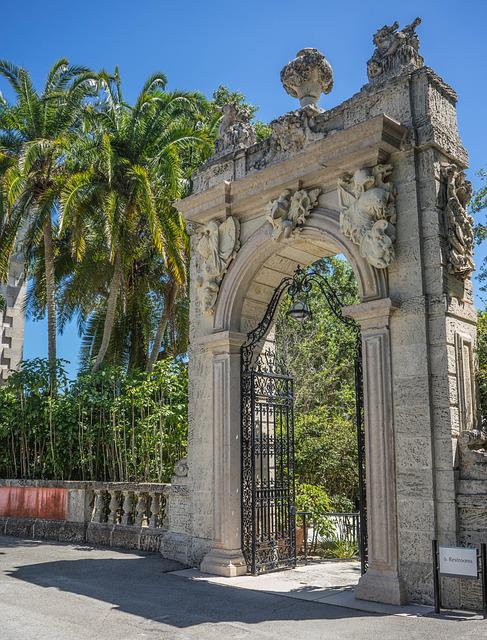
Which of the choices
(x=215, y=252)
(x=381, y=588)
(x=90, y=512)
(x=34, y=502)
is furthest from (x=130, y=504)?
(x=381, y=588)

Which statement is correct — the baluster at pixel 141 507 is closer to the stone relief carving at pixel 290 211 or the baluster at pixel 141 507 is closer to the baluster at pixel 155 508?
the baluster at pixel 155 508

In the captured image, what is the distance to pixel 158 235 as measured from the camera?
14.3m

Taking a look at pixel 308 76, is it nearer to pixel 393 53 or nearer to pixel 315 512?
pixel 393 53

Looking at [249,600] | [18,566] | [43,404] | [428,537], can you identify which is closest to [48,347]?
[43,404]

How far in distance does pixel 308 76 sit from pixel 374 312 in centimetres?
379

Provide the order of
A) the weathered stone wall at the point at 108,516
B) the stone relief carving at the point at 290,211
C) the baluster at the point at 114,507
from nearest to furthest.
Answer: the stone relief carving at the point at 290,211, the weathered stone wall at the point at 108,516, the baluster at the point at 114,507

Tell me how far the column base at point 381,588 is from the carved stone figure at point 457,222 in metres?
3.37

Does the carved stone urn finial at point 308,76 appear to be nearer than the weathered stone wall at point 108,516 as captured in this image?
Yes

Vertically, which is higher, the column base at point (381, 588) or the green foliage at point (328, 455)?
the green foliage at point (328, 455)

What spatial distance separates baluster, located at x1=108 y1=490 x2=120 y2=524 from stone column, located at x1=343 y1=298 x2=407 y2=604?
5363 mm

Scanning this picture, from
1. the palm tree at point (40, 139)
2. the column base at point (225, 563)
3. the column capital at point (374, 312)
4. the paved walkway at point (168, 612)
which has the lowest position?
the paved walkway at point (168, 612)

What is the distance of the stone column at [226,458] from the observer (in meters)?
8.99

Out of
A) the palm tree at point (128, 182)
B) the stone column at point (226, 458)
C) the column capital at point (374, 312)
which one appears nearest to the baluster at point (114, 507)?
the stone column at point (226, 458)

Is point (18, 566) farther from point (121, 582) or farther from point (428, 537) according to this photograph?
point (428, 537)
